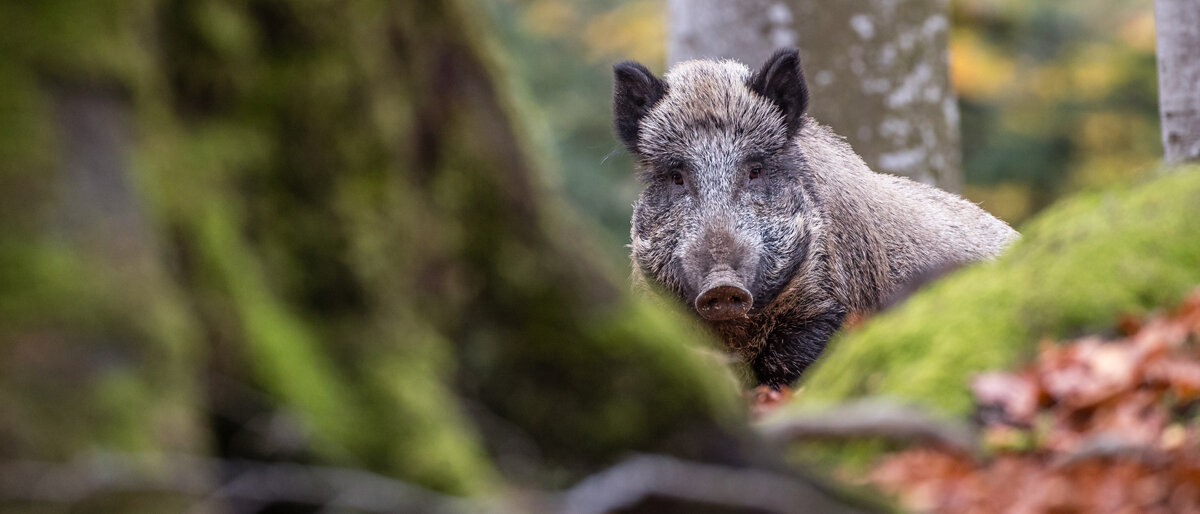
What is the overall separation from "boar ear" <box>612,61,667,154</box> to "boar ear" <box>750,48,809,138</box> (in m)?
0.60

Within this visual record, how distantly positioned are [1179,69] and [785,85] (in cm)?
208

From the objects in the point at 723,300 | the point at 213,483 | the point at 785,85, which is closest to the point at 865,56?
the point at 785,85

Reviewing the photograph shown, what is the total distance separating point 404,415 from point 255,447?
0.90ft

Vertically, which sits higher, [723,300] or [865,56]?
[865,56]

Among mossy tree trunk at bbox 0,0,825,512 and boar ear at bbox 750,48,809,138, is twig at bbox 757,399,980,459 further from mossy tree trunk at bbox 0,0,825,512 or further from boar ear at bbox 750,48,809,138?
boar ear at bbox 750,48,809,138

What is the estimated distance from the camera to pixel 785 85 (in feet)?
22.7

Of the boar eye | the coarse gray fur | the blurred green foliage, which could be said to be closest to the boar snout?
the coarse gray fur

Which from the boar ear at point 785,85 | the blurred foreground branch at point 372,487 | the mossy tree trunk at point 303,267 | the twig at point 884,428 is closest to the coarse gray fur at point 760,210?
the boar ear at point 785,85

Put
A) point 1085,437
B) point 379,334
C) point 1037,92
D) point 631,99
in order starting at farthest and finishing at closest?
point 1037,92, point 631,99, point 1085,437, point 379,334

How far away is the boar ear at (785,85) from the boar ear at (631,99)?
60cm

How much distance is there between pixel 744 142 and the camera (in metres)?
6.85

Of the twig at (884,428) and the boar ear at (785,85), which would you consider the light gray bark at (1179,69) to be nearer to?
the boar ear at (785,85)

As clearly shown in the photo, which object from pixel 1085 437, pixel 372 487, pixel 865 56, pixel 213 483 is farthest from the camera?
pixel 865 56

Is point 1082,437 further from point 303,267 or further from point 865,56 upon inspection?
point 865,56
